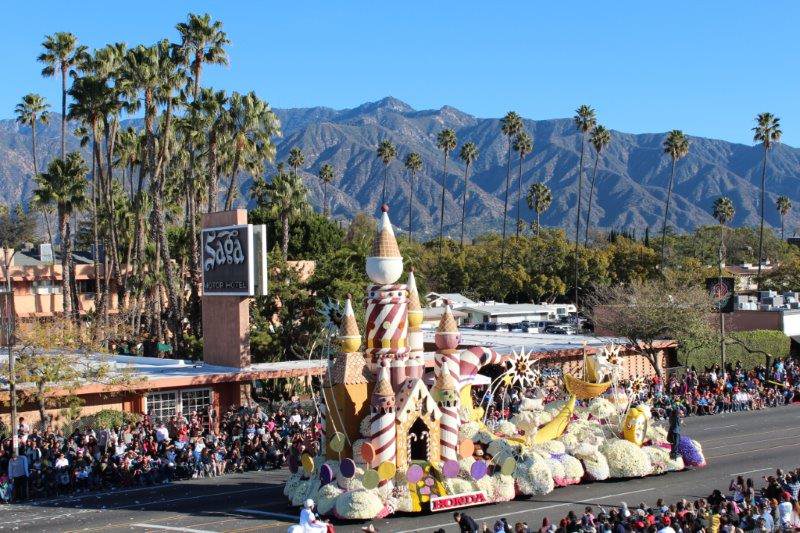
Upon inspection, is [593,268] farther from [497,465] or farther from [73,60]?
[497,465]

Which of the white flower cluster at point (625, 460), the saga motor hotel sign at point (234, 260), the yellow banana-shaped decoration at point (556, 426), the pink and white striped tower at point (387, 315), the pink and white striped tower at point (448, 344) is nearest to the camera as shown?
the pink and white striped tower at point (387, 315)

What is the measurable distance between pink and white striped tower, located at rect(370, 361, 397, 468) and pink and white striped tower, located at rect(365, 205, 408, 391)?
132cm

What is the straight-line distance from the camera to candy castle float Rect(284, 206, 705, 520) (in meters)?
24.5

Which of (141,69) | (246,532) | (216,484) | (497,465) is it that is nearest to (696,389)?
(497,465)

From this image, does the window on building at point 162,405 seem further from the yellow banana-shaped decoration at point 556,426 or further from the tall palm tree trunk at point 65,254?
the tall palm tree trunk at point 65,254

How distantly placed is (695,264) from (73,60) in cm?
5419

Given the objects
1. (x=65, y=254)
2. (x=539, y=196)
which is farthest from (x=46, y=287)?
(x=539, y=196)

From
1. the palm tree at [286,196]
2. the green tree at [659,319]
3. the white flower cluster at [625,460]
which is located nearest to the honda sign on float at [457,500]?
the white flower cluster at [625,460]

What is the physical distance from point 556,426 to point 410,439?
5252 mm

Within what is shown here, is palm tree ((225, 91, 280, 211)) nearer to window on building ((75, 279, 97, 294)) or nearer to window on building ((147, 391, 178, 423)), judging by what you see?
window on building ((147, 391, 178, 423))

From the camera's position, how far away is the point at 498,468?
26.4 metres

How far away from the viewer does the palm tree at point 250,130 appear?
5103 centimetres

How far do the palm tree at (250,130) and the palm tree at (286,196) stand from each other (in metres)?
6.64

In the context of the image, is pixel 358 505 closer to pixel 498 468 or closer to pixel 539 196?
pixel 498 468
